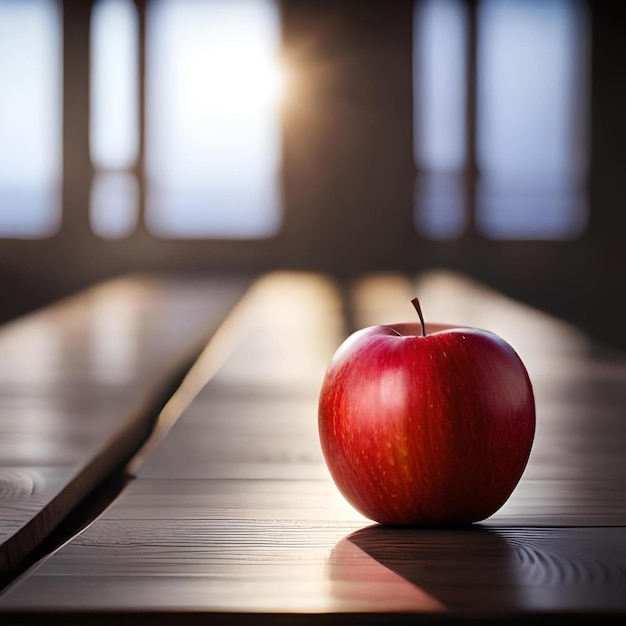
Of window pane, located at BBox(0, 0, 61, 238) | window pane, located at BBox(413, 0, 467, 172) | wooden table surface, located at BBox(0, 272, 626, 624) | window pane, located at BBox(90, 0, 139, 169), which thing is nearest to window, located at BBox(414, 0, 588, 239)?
window pane, located at BBox(413, 0, 467, 172)

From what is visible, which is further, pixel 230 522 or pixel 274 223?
pixel 274 223

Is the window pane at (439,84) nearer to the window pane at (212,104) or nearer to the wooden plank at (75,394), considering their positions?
the window pane at (212,104)

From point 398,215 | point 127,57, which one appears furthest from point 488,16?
point 127,57

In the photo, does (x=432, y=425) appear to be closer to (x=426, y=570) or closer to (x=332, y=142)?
(x=426, y=570)

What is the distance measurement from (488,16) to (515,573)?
7114mm

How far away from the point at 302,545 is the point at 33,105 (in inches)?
286

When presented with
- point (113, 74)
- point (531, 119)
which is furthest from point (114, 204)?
point (531, 119)

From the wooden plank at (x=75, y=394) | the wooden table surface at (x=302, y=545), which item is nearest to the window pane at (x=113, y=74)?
the wooden plank at (x=75, y=394)

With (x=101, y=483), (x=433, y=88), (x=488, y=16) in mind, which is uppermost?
(x=488, y=16)

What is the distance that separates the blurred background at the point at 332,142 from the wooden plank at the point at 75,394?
14.8 feet

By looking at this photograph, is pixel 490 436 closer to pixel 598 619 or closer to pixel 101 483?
pixel 598 619

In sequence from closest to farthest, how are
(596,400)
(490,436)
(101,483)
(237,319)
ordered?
1. (490,436)
2. (101,483)
3. (596,400)
4. (237,319)

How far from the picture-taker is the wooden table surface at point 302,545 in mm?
433

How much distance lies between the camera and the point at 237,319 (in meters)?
2.41
